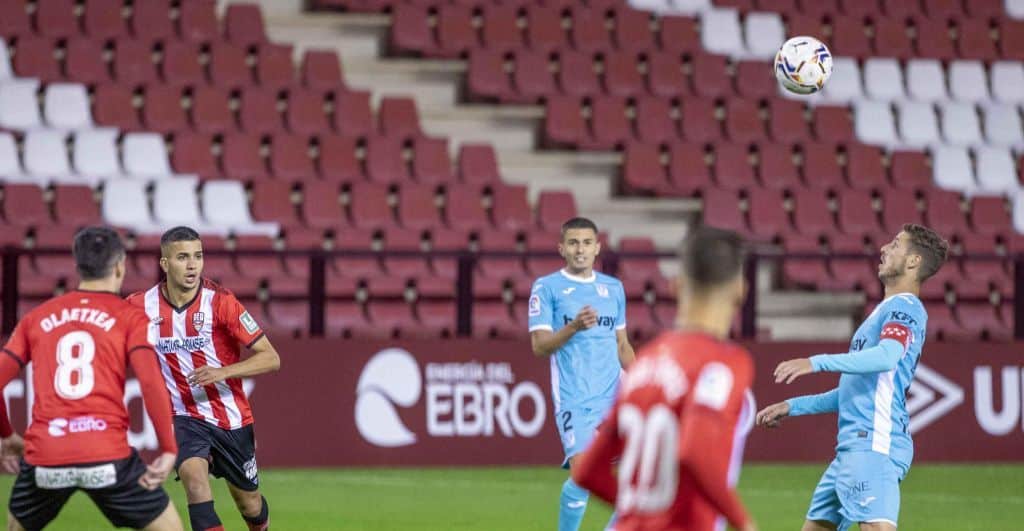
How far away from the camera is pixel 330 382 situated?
14.4 meters

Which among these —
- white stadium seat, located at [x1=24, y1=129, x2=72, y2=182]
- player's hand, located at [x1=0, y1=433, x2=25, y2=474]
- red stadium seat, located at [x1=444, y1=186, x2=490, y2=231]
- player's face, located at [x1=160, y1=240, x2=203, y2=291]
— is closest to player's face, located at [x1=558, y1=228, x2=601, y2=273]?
player's face, located at [x1=160, y1=240, x2=203, y2=291]

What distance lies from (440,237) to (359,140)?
1.70 metres

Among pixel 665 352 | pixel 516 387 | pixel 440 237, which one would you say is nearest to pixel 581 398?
pixel 665 352

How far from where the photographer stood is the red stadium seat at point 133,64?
17906 mm

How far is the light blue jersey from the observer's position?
30.3ft

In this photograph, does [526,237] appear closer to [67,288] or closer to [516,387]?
[516,387]

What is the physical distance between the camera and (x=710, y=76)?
798 inches

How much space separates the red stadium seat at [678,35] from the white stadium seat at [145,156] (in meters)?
6.65

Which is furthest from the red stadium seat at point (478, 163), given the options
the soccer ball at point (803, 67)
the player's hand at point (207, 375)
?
the player's hand at point (207, 375)

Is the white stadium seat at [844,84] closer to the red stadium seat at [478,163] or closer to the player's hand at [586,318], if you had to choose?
the red stadium seat at [478,163]

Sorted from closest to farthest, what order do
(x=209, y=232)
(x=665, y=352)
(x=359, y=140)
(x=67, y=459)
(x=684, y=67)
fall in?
(x=665, y=352) < (x=67, y=459) < (x=209, y=232) < (x=359, y=140) < (x=684, y=67)

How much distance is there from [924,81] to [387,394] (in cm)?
989

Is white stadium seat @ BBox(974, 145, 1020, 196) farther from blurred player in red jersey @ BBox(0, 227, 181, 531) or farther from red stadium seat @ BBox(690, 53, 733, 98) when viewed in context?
blurred player in red jersey @ BBox(0, 227, 181, 531)

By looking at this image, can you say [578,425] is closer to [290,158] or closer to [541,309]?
[541,309]
